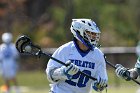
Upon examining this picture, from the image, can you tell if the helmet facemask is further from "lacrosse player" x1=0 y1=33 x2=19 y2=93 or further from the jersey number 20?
"lacrosse player" x1=0 y1=33 x2=19 y2=93

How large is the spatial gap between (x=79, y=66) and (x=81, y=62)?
0.06 metres

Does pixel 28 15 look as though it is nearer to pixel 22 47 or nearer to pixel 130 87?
pixel 130 87

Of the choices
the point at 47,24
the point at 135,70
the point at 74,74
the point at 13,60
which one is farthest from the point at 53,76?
the point at 47,24

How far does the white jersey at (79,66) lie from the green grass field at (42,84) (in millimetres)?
10761

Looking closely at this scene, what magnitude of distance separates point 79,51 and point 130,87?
42.4ft

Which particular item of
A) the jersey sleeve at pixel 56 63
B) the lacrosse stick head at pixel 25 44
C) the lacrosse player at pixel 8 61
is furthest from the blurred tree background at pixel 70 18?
A: the lacrosse stick head at pixel 25 44

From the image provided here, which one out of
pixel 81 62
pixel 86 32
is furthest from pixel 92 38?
pixel 81 62

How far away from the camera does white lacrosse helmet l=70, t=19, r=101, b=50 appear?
881 cm

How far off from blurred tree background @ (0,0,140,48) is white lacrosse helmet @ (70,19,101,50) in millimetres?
20696

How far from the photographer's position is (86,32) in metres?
8.88

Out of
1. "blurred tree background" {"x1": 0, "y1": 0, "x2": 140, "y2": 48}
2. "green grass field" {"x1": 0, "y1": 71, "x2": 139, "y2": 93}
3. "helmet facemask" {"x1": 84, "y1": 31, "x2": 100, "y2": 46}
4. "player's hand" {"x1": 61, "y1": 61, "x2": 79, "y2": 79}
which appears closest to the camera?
"player's hand" {"x1": 61, "y1": 61, "x2": 79, "y2": 79}

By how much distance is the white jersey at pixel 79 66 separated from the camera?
29.0ft

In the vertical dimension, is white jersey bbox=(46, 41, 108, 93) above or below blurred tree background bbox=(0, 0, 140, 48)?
below

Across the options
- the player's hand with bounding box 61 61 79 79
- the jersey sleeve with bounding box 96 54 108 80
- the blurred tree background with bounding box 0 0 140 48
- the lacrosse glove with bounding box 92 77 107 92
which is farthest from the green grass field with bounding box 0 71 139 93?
the player's hand with bounding box 61 61 79 79
